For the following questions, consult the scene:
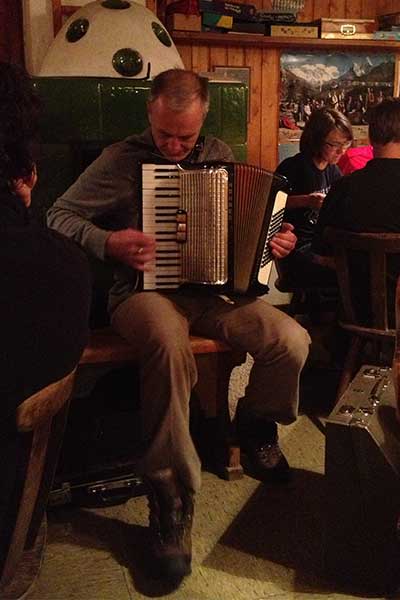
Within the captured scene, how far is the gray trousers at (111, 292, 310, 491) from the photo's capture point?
171 centimetres

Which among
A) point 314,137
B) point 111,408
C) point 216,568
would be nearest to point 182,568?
point 216,568

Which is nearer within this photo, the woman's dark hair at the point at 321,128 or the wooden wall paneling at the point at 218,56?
the woman's dark hair at the point at 321,128

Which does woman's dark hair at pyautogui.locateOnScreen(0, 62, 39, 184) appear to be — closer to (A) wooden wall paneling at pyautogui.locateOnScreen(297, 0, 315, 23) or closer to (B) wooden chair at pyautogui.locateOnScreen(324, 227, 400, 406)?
(B) wooden chair at pyautogui.locateOnScreen(324, 227, 400, 406)

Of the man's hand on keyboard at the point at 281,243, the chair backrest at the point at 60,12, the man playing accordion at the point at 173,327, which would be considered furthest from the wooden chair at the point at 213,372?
the chair backrest at the point at 60,12

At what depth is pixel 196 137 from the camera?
80.0 inches

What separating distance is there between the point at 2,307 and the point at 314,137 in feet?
7.64

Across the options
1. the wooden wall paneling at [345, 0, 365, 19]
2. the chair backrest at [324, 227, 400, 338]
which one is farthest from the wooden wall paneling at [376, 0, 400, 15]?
the chair backrest at [324, 227, 400, 338]

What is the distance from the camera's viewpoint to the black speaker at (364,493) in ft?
4.96

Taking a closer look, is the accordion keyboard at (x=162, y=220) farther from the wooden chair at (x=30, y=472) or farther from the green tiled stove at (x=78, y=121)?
the wooden chair at (x=30, y=472)

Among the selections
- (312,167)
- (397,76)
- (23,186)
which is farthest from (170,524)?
(397,76)

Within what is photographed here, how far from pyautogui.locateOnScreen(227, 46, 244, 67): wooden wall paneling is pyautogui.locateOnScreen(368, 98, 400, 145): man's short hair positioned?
79.2 inches

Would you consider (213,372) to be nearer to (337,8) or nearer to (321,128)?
(321,128)

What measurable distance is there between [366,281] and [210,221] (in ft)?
2.30

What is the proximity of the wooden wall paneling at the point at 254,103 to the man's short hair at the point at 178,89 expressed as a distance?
2.37 m
